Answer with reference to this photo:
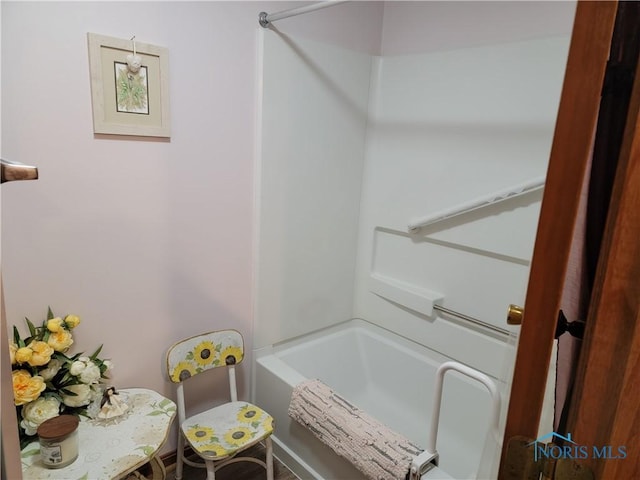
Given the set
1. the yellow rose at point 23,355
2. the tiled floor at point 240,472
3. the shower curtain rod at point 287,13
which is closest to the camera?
the yellow rose at point 23,355

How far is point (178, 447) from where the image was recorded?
1.90 meters

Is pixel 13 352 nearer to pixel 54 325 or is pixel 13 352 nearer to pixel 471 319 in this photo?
pixel 54 325

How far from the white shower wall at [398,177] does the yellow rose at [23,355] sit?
1043mm

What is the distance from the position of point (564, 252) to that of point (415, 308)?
1854 millimetres

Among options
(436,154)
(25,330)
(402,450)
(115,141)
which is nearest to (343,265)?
(436,154)

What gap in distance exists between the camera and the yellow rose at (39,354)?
1354 mm

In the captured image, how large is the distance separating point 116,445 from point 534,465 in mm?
1318

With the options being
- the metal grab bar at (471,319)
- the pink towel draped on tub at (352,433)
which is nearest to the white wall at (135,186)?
the pink towel draped on tub at (352,433)

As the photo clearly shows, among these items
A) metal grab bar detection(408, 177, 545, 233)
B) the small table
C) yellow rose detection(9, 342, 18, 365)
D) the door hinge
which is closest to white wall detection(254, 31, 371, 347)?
metal grab bar detection(408, 177, 545, 233)

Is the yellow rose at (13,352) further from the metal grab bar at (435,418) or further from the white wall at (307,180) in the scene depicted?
the metal grab bar at (435,418)

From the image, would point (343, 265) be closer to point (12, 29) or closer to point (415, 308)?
point (415, 308)

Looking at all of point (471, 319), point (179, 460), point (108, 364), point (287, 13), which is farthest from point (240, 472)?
point (287, 13)

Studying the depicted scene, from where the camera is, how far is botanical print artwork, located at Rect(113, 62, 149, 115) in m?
1.55

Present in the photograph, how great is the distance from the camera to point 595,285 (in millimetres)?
552
